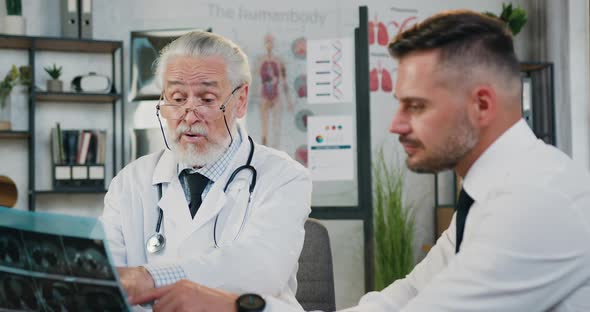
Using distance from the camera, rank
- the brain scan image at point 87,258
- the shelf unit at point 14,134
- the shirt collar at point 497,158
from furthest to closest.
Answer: the shelf unit at point 14,134
the shirt collar at point 497,158
the brain scan image at point 87,258

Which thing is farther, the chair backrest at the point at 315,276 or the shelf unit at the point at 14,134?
the shelf unit at the point at 14,134

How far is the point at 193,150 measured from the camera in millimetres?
1888

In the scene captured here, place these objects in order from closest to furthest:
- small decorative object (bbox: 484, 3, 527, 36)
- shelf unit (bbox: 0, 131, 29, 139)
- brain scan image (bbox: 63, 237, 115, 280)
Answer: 1. brain scan image (bbox: 63, 237, 115, 280)
2. shelf unit (bbox: 0, 131, 29, 139)
3. small decorative object (bbox: 484, 3, 527, 36)

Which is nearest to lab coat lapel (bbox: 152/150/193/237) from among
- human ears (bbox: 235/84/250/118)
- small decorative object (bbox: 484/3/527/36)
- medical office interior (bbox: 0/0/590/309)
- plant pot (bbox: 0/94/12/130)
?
human ears (bbox: 235/84/250/118)

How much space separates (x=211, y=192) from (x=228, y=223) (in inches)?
3.8

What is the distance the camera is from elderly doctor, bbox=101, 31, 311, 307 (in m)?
1.69

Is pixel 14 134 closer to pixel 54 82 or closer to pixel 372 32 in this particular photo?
pixel 54 82

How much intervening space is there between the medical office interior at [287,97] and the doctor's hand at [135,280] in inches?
89.7

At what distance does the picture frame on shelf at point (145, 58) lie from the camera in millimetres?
4312

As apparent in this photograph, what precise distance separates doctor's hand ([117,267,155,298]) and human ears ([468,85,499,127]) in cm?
74

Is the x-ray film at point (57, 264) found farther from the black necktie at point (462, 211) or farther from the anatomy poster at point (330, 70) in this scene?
the anatomy poster at point (330, 70)

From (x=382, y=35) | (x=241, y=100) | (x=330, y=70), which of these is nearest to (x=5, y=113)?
(x=330, y=70)

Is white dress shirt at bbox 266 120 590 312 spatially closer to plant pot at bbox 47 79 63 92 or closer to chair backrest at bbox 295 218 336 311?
chair backrest at bbox 295 218 336 311

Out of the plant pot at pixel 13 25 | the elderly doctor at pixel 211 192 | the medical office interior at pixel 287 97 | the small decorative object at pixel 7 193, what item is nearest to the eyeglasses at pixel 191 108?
the elderly doctor at pixel 211 192
